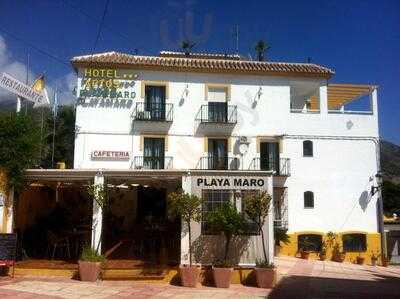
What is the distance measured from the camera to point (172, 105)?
88.2 feet

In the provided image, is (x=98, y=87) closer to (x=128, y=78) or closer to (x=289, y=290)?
(x=128, y=78)

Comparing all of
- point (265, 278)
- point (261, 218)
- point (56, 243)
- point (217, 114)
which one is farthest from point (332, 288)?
point (217, 114)

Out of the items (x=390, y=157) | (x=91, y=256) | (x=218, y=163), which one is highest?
(x=390, y=157)

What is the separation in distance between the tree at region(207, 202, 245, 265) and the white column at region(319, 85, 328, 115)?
47.3ft

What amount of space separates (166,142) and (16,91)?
10.5m

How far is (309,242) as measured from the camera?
2617cm

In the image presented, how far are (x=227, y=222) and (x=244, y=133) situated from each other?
13354 millimetres

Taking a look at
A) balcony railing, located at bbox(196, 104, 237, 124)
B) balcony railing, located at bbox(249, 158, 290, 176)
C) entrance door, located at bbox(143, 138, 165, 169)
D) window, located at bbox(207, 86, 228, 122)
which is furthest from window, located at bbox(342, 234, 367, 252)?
entrance door, located at bbox(143, 138, 165, 169)

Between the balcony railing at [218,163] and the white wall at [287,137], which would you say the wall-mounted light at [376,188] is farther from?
the balcony railing at [218,163]

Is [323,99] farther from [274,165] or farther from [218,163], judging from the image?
[218,163]

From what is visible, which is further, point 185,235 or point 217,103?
point 217,103

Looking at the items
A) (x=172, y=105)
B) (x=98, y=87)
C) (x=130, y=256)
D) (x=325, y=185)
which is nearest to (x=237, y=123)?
(x=172, y=105)

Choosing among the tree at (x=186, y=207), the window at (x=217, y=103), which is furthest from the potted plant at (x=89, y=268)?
the window at (x=217, y=103)

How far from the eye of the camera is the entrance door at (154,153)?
2628cm
